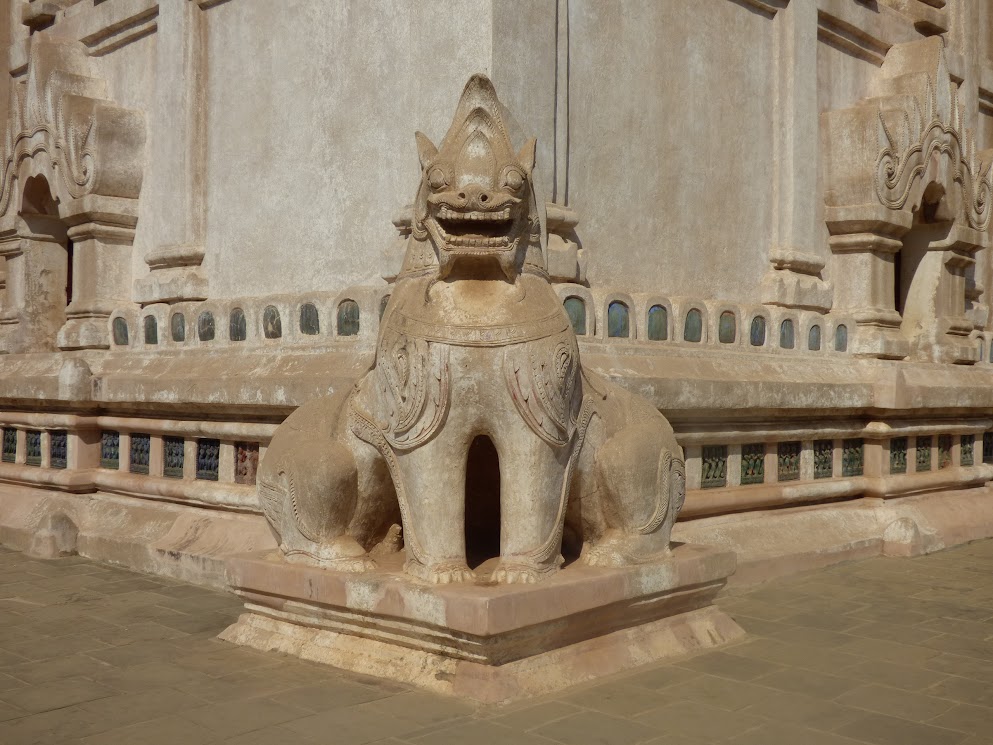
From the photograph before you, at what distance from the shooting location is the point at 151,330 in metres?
7.43

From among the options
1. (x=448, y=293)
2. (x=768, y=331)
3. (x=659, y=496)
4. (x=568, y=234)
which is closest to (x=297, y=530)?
(x=448, y=293)

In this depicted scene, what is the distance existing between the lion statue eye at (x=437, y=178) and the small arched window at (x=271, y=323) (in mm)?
2282

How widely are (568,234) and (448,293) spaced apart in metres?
1.79

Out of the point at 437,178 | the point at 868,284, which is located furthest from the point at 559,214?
the point at 868,284

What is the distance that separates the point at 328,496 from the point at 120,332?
3756 mm

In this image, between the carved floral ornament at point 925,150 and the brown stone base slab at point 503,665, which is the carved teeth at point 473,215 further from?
the carved floral ornament at point 925,150

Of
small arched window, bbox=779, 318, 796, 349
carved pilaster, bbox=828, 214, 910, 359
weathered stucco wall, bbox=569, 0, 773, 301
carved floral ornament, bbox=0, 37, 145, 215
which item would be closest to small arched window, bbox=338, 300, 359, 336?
weathered stucco wall, bbox=569, 0, 773, 301

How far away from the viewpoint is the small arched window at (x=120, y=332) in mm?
7672

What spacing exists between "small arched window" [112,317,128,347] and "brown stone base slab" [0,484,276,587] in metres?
1.08

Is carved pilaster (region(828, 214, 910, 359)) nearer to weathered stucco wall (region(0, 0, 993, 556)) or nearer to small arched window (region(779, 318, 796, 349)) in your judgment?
weathered stucco wall (region(0, 0, 993, 556))

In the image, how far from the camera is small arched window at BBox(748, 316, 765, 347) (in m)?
7.07

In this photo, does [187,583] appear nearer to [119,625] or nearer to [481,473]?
[119,625]

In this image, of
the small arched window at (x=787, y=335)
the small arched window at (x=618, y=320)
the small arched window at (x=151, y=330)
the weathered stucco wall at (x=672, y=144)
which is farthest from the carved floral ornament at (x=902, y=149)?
the small arched window at (x=151, y=330)

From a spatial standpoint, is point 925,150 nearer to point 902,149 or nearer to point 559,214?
point 902,149
